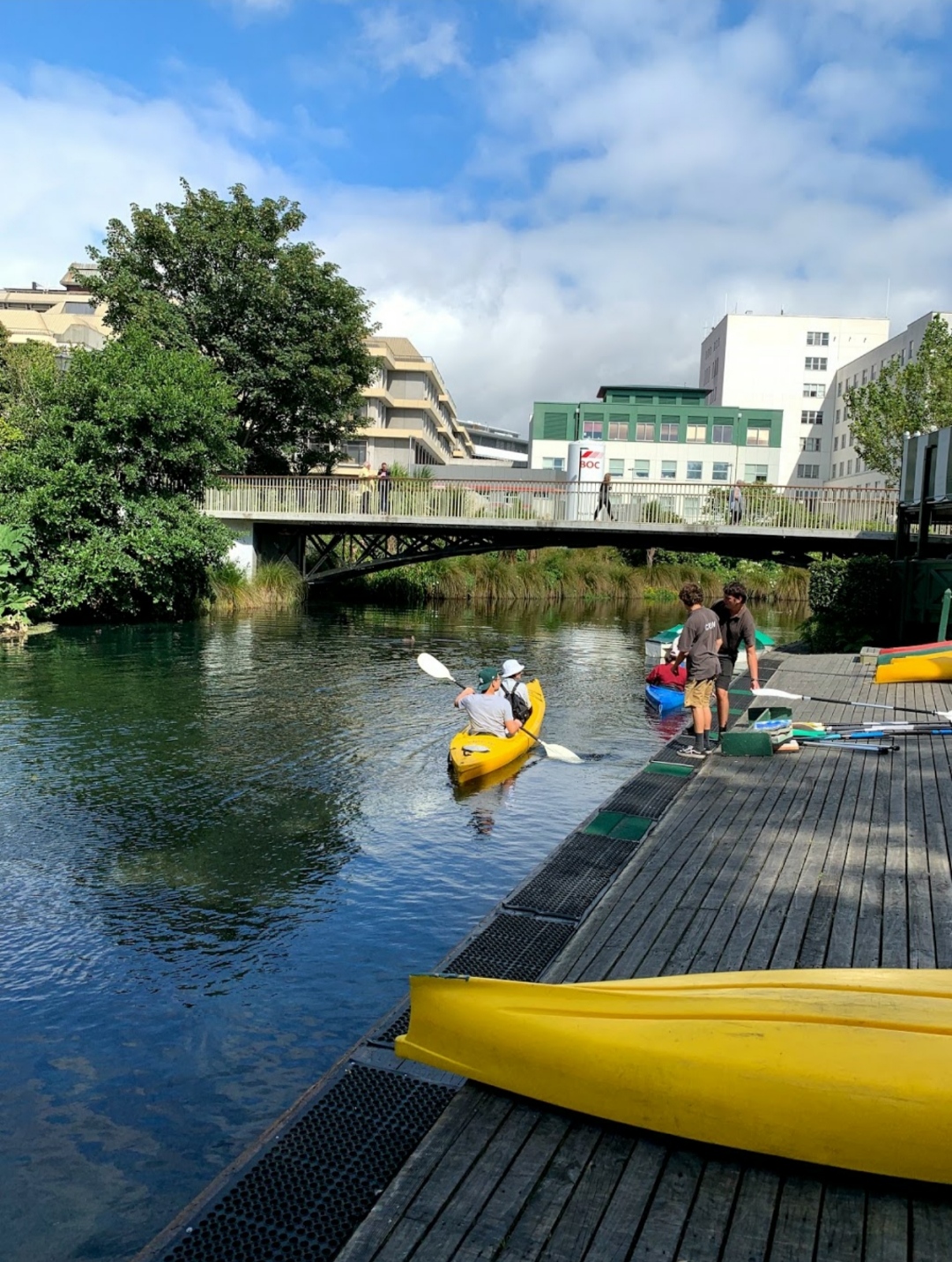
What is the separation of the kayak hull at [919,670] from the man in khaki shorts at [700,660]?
5.68 metres

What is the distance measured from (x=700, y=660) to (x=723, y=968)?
239 inches

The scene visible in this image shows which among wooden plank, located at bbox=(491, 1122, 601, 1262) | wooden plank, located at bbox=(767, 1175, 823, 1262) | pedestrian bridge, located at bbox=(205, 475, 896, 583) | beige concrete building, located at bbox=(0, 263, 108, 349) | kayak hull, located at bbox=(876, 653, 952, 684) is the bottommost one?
wooden plank, located at bbox=(491, 1122, 601, 1262)

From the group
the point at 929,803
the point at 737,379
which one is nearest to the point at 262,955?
the point at 929,803

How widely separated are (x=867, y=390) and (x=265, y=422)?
27.0 meters

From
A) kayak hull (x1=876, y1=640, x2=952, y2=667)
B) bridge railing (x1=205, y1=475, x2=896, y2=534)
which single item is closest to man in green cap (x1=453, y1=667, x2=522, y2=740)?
kayak hull (x1=876, y1=640, x2=952, y2=667)

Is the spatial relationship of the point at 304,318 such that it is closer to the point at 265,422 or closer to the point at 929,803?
the point at 265,422

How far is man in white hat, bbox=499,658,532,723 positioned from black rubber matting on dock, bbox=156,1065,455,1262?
9.71 metres

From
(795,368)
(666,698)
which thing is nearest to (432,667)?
(666,698)

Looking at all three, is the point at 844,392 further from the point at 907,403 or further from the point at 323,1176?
the point at 323,1176

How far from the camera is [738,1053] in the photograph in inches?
149

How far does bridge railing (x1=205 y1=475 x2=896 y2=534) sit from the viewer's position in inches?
1316

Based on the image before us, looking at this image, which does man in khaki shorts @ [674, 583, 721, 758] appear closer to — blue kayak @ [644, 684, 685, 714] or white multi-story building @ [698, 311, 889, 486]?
blue kayak @ [644, 684, 685, 714]

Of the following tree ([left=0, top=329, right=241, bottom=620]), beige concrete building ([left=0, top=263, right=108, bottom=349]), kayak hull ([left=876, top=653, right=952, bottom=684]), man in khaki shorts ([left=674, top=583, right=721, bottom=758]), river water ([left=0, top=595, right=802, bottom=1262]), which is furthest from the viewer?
beige concrete building ([left=0, top=263, right=108, bottom=349])

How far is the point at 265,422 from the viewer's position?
133 feet
